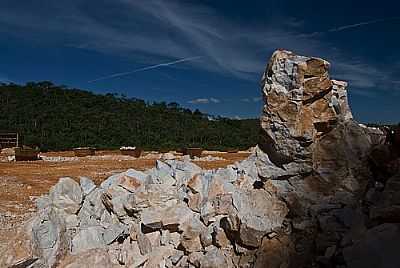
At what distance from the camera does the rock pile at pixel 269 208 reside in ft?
16.7

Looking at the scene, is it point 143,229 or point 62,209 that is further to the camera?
point 62,209

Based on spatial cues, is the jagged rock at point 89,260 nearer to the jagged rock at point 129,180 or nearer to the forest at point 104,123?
the jagged rock at point 129,180

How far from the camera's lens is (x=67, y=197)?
24.8 feet

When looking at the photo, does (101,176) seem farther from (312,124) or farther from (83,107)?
(83,107)

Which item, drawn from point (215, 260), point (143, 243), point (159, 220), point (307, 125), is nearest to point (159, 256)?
point (143, 243)

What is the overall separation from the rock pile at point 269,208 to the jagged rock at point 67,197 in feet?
0.06

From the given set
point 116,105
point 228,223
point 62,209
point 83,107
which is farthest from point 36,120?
point 228,223

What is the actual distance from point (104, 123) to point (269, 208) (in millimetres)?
33618

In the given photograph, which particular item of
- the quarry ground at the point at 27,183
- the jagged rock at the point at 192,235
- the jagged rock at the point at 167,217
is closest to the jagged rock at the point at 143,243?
the jagged rock at the point at 167,217

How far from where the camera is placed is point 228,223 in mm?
5742

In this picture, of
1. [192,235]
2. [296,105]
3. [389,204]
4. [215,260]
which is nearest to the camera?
[389,204]

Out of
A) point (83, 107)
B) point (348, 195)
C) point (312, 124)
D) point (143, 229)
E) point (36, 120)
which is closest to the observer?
point (348, 195)

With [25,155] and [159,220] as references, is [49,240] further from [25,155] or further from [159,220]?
[25,155]

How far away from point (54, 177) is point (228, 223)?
396 inches
